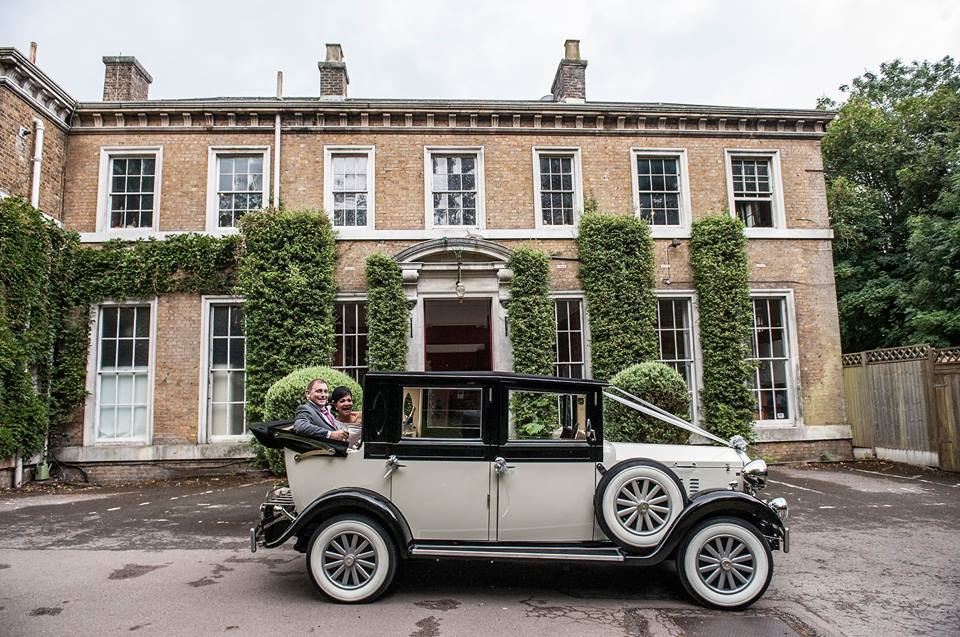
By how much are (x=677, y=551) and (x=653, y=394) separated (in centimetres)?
559

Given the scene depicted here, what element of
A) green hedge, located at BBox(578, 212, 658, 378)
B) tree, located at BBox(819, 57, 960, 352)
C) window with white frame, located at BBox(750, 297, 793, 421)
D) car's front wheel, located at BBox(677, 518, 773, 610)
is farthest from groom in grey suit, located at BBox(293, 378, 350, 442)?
tree, located at BBox(819, 57, 960, 352)

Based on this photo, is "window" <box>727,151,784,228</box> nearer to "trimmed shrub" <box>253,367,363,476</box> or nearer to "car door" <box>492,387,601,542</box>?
"trimmed shrub" <box>253,367,363,476</box>

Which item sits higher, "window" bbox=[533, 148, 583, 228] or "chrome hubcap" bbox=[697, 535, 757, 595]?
"window" bbox=[533, 148, 583, 228]

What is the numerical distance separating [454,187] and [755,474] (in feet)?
28.5

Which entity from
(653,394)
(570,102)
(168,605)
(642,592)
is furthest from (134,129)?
(642,592)

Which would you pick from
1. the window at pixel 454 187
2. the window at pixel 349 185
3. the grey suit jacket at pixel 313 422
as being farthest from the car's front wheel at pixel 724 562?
the window at pixel 349 185

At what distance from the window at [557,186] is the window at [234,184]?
17.8ft

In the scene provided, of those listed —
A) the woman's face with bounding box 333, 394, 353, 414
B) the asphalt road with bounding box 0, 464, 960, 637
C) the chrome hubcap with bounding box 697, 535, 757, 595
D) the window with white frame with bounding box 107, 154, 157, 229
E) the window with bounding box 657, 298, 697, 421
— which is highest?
the window with white frame with bounding box 107, 154, 157, 229

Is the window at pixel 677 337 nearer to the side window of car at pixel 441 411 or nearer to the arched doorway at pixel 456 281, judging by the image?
the arched doorway at pixel 456 281

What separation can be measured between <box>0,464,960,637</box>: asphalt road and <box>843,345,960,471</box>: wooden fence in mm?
3238

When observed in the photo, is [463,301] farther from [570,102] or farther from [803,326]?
[803,326]

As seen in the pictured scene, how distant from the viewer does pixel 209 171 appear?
464 inches

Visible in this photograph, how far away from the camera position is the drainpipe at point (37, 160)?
10617 mm

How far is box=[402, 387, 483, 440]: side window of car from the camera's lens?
4777 millimetres
